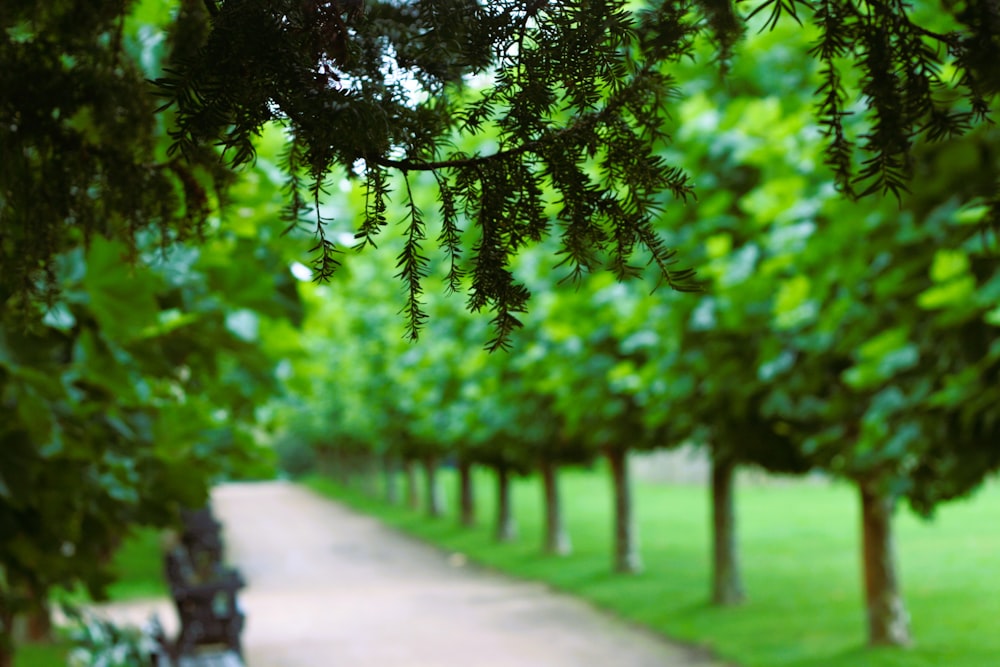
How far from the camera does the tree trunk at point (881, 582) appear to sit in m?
11.2

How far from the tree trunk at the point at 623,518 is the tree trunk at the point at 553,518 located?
374 cm

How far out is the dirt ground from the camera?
1315cm

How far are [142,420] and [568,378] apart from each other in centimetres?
1059

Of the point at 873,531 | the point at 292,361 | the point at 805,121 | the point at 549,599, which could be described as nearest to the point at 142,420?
the point at 292,361

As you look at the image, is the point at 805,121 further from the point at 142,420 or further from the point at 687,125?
the point at 142,420

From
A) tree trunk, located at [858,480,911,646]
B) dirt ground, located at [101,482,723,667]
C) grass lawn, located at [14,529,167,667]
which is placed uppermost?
tree trunk, located at [858,480,911,646]

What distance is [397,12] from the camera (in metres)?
1.88

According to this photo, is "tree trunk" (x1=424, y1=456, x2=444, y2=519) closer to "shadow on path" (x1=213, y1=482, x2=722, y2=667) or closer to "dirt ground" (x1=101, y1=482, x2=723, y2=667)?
"dirt ground" (x1=101, y1=482, x2=723, y2=667)

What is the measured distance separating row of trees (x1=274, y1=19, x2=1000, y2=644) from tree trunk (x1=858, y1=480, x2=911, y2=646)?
0.02m

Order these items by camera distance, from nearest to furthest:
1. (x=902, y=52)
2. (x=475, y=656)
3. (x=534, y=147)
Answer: (x=534, y=147) → (x=902, y=52) → (x=475, y=656)

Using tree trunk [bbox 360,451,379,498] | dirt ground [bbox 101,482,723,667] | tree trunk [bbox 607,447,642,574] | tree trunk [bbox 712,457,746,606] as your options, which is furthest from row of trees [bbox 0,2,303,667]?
tree trunk [bbox 360,451,379,498]

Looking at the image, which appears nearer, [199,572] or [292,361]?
[292,361]

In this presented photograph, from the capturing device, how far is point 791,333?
31.3 feet

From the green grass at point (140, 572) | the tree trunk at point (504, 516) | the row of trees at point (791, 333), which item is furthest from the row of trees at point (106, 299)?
the tree trunk at point (504, 516)
